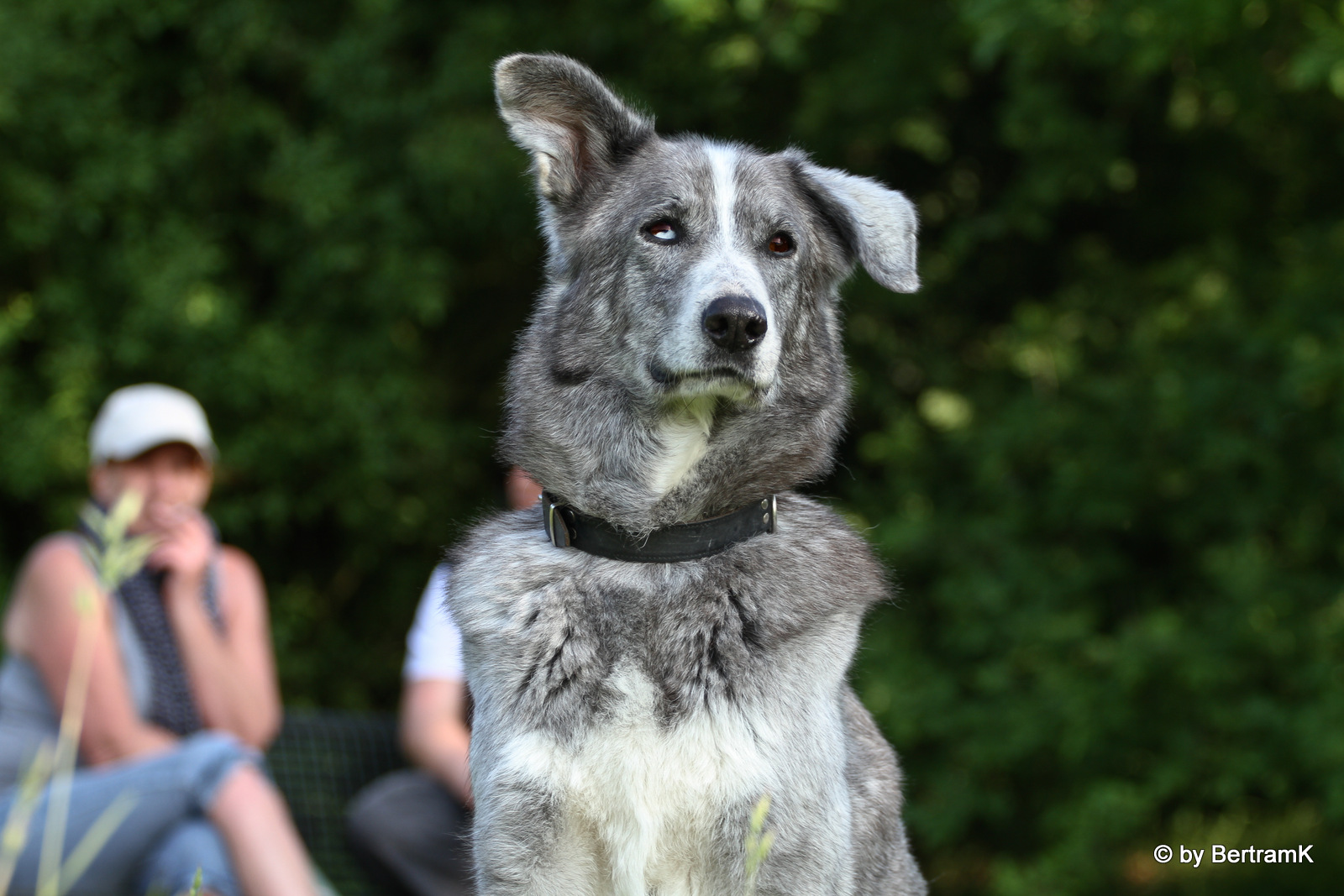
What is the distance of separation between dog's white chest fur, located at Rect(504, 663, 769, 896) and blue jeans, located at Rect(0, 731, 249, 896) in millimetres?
1609

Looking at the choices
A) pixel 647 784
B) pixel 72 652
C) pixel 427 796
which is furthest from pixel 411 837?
pixel 647 784

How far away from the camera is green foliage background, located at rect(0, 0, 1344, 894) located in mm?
4801

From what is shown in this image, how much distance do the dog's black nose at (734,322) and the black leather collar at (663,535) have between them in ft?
0.99

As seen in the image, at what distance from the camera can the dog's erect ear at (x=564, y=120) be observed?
233 cm

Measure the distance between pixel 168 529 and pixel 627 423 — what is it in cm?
218

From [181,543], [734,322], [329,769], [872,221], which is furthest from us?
[329,769]

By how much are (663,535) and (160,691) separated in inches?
86.5

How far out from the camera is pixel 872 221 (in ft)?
7.91

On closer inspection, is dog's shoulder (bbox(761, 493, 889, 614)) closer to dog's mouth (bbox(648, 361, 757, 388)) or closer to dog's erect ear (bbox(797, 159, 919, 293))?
dog's mouth (bbox(648, 361, 757, 388))

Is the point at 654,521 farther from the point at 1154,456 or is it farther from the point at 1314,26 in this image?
the point at 1154,456

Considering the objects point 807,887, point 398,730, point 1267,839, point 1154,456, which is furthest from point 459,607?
→ point 1267,839

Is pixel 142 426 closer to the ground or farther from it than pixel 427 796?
farther from it

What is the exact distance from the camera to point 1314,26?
3752 mm

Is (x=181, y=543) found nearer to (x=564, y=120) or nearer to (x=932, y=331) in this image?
(x=564, y=120)
